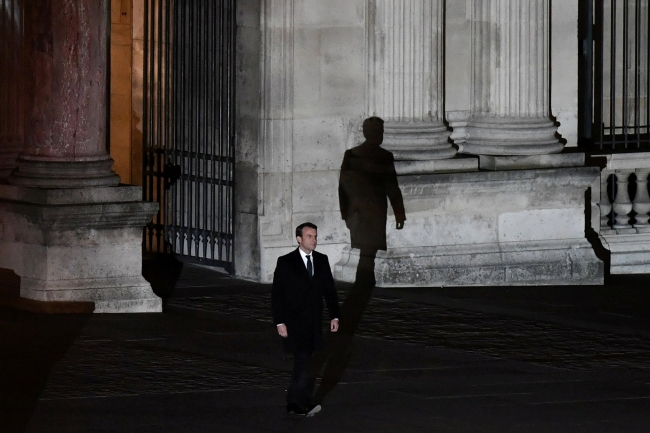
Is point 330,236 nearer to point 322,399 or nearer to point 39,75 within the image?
point 39,75

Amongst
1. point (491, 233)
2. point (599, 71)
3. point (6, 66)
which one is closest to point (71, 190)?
point (6, 66)

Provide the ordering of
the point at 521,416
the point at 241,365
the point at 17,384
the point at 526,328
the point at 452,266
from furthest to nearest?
the point at 452,266, the point at 526,328, the point at 241,365, the point at 17,384, the point at 521,416

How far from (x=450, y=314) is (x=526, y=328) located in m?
0.96

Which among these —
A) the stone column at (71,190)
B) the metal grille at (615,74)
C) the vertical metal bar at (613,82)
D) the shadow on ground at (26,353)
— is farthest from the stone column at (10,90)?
the vertical metal bar at (613,82)

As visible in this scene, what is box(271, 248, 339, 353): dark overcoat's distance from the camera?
36.8 feet

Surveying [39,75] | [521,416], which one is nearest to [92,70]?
[39,75]

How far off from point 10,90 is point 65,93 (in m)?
2.12

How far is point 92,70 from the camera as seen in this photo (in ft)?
50.5

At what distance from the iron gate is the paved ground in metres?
1.29

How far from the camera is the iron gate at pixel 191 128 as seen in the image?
17953 millimetres

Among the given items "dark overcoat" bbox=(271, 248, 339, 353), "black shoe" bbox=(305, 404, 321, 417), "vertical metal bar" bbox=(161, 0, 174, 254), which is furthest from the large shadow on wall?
"black shoe" bbox=(305, 404, 321, 417)

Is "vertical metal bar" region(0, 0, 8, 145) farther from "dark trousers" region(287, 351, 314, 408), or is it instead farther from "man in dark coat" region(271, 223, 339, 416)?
"dark trousers" region(287, 351, 314, 408)

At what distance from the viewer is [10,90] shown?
679 inches

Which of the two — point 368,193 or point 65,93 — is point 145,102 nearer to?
point 368,193
